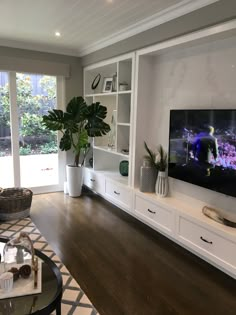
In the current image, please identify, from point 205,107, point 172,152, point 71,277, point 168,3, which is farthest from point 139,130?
point 71,277

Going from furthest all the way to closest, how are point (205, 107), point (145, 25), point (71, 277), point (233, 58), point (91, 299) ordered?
1. point (145, 25)
2. point (205, 107)
3. point (233, 58)
4. point (71, 277)
5. point (91, 299)

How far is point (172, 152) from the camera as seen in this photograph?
3.11 meters

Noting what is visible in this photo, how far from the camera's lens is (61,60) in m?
4.48

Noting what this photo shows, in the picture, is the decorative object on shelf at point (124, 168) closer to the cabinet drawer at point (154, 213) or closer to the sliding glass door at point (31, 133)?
the cabinet drawer at point (154, 213)

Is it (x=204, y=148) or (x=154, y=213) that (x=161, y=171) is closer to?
(x=154, y=213)

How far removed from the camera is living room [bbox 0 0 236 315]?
7.09 ft

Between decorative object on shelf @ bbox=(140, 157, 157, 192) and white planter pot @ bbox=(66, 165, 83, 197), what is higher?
decorative object on shelf @ bbox=(140, 157, 157, 192)

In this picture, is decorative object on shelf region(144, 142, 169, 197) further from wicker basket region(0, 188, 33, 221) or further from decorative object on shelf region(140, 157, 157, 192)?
wicker basket region(0, 188, 33, 221)

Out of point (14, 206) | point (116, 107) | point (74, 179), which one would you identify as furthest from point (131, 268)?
point (116, 107)

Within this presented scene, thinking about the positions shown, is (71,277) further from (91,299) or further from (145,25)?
(145,25)

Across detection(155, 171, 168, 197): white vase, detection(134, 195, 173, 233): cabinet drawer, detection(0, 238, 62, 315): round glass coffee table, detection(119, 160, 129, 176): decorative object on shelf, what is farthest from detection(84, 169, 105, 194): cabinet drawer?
detection(0, 238, 62, 315): round glass coffee table

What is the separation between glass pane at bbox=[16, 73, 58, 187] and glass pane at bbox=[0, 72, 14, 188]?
0.58 feet

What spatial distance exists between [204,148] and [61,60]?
299 cm

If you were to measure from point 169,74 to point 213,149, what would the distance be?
115cm
